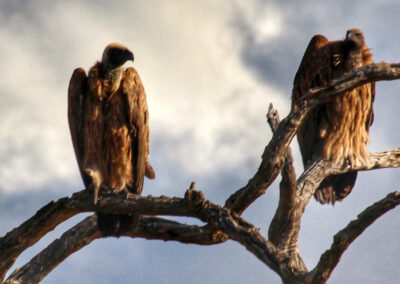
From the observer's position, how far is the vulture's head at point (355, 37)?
921cm

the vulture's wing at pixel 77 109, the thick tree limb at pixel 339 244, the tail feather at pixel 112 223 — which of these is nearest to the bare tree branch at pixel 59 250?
the tail feather at pixel 112 223

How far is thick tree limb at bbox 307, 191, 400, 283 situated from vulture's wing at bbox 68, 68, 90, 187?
3.02 m

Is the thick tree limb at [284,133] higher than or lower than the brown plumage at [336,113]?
lower

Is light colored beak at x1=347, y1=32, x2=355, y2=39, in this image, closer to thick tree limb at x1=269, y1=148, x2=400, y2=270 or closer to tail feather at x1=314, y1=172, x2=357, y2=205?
thick tree limb at x1=269, y1=148, x2=400, y2=270

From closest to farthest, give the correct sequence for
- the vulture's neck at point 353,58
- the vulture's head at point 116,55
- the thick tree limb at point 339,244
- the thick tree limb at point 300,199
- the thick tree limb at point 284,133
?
the thick tree limb at point 339,244 < the thick tree limb at point 284,133 < the thick tree limb at point 300,199 < the vulture's head at point 116,55 < the vulture's neck at point 353,58

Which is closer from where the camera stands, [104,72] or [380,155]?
[104,72]

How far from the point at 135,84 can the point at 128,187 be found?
44.0 inches

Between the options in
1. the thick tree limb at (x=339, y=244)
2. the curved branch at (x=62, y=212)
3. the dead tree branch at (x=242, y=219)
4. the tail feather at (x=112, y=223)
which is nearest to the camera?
the thick tree limb at (x=339, y=244)

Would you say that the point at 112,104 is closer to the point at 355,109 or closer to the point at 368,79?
the point at 368,79

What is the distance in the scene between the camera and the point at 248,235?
6242mm

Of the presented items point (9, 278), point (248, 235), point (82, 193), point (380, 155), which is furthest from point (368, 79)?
point (9, 278)

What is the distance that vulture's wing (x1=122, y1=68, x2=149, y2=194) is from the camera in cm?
766

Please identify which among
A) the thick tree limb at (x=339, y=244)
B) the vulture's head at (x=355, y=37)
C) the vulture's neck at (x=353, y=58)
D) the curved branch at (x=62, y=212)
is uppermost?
the vulture's head at (x=355, y=37)

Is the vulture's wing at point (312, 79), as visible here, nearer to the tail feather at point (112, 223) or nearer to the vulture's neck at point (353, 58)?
the vulture's neck at point (353, 58)
